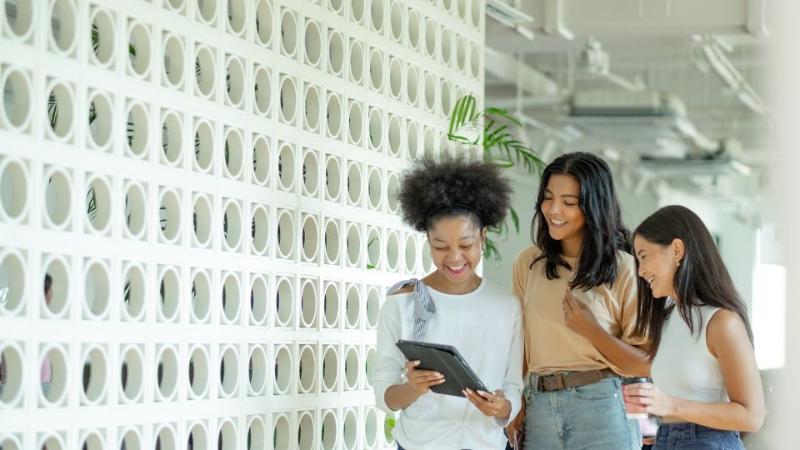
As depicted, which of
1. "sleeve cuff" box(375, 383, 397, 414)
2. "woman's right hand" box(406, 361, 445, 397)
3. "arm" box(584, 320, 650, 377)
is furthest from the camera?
"sleeve cuff" box(375, 383, 397, 414)

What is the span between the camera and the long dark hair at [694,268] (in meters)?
2.62

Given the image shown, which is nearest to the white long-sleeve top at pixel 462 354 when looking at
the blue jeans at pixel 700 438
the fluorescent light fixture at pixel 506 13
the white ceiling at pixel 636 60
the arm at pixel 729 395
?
the blue jeans at pixel 700 438

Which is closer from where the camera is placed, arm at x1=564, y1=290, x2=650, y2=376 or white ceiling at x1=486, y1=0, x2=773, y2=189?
arm at x1=564, y1=290, x2=650, y2=376

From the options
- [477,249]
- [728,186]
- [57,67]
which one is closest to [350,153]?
[477,249]

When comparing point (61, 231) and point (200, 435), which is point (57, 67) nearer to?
point (61, 231)

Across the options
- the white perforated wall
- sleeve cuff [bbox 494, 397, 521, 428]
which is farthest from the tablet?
the white perforated wall

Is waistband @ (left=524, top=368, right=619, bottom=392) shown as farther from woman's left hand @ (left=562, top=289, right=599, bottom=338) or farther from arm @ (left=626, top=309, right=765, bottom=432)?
arm @ (left=626, top=309, right=765, bottom=432)

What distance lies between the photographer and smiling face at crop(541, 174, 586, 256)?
3223mm

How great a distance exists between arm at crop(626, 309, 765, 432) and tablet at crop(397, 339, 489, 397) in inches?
20.9

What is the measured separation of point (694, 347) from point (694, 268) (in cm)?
19

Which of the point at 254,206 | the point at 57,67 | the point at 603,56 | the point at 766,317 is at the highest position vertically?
the point at 603,56

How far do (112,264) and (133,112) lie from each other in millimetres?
411

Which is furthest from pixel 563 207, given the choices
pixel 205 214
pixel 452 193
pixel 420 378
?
pixel 205 214

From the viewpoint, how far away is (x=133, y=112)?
291 centimetres
